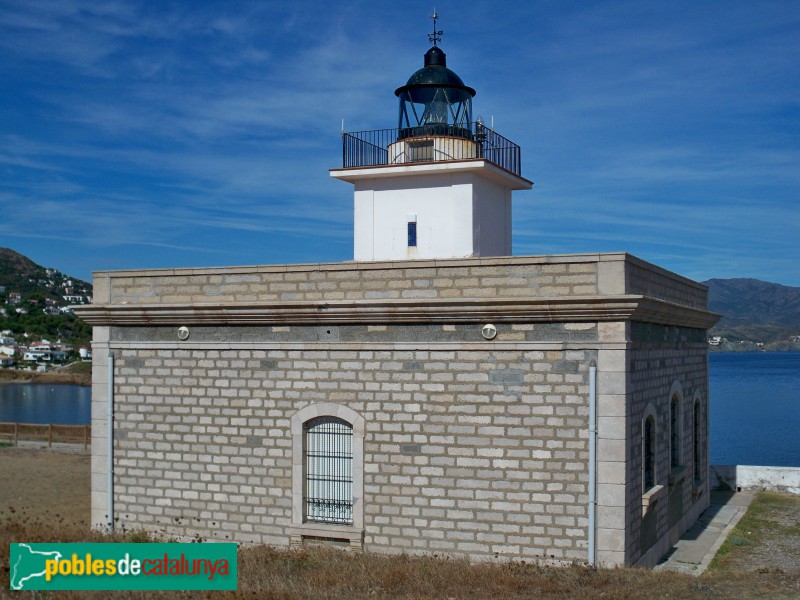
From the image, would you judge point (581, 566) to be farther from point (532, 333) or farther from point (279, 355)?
point (279, 355)

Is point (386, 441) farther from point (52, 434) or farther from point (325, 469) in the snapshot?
point (52, 434)

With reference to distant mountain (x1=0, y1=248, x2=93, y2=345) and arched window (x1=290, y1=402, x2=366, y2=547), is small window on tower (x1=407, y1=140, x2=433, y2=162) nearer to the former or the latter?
arched window (x1=290, y1=402, x2=366, y2=547)

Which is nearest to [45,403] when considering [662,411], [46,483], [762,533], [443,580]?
[46,483]

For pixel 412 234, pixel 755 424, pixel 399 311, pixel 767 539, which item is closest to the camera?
pixel 399 311

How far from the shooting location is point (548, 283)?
432 inches

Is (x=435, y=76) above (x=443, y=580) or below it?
above

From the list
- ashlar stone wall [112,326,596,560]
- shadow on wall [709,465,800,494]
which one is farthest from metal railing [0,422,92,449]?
shadow on wall [709,465,800,494]

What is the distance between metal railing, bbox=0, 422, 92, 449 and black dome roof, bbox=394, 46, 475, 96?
1539 cm

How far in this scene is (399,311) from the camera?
11438mm

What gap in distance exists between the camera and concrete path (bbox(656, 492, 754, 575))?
12539mm

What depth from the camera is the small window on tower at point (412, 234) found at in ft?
51.6

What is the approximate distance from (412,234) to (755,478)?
9.07 metres

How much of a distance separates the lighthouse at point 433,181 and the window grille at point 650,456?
4579 millimetres

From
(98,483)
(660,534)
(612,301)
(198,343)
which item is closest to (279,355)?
(198,343)
